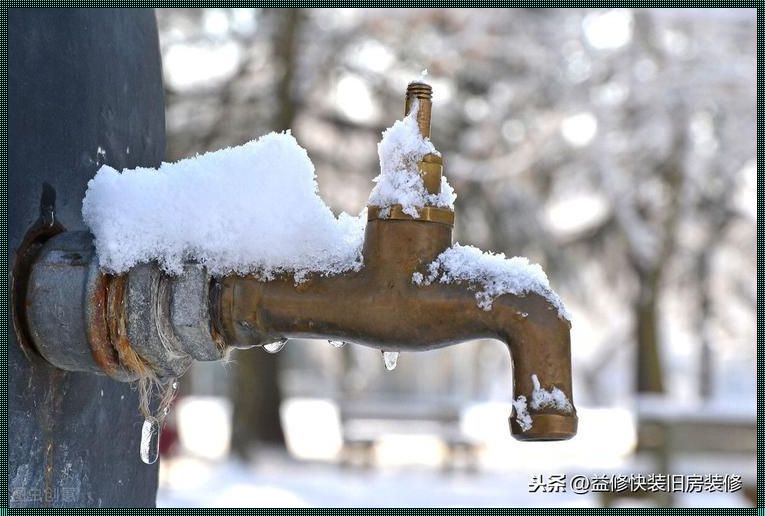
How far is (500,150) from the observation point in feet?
25.6

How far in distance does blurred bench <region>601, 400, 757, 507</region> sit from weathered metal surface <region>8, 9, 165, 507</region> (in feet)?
18.4

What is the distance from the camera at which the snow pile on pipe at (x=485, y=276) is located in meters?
1.10

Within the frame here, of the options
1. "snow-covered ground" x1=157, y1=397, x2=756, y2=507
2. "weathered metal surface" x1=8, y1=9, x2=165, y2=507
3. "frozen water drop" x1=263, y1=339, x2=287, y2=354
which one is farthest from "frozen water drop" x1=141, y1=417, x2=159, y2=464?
"snow-covered ground" x1=157, y1=397, x2=756, y2=507

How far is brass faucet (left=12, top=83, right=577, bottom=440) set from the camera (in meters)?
1.08

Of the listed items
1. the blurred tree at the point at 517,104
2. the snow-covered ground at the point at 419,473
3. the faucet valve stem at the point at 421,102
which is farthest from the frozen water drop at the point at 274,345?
the blurred tree at the point at 517,104

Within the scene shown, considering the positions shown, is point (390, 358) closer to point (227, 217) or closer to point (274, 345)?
point (274, 345)

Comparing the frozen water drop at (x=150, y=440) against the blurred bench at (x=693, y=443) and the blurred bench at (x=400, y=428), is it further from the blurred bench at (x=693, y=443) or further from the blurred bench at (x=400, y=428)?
the blurred bench at (x=400, y=428)

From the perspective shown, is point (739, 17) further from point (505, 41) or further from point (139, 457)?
point (139, 457)

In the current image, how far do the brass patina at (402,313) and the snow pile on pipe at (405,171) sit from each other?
0.6 inches

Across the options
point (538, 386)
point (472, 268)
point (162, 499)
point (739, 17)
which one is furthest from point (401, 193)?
point (739, 17)

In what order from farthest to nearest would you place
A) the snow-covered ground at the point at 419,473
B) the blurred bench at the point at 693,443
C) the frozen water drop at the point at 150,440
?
the snow-covered ground at the point at 419,473 < the blurred bench at the point at 693,443 < the frozen water drop at the point at 150,440

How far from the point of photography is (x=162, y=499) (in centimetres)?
707

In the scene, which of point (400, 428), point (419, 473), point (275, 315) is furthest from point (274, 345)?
point (400, 428)

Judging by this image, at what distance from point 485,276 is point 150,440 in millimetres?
559
